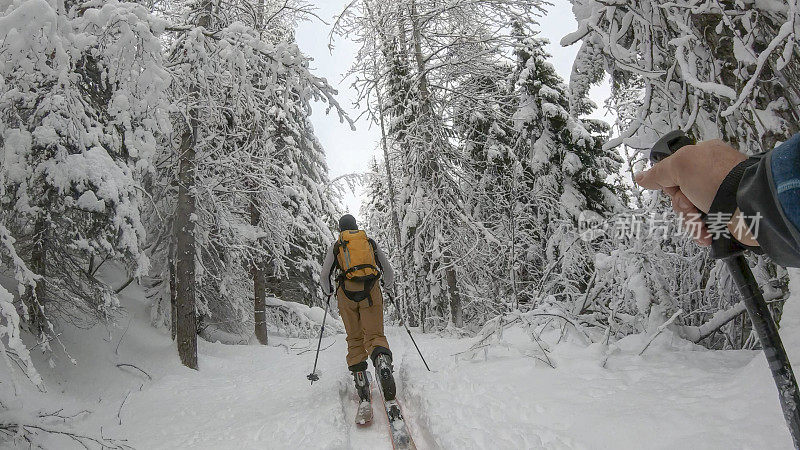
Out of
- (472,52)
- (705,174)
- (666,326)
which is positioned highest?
(472,52)

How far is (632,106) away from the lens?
5.43 m

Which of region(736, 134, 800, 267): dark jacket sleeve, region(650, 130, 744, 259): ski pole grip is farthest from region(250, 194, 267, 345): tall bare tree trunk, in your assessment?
region(736, 134, 800, 267): dark jacket sleeve

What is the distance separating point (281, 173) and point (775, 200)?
454 inches

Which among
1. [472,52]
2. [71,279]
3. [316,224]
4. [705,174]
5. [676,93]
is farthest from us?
[316,224]

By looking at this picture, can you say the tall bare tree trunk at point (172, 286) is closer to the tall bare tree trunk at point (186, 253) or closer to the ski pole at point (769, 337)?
the tall bare tree trunk at point (186, 253)

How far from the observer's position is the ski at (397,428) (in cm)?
398

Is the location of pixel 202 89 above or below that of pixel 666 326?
above

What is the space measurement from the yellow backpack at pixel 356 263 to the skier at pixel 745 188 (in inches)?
170

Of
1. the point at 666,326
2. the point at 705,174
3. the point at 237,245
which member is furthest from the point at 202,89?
the point at 705,174

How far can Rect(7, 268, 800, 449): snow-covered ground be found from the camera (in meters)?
2.76

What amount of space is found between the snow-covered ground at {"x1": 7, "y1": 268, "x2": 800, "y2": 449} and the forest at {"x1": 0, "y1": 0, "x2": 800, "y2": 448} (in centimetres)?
10

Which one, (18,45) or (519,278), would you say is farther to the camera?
(519,278)

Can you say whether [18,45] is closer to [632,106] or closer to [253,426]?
[253,426]

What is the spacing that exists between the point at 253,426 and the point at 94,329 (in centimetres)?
382
